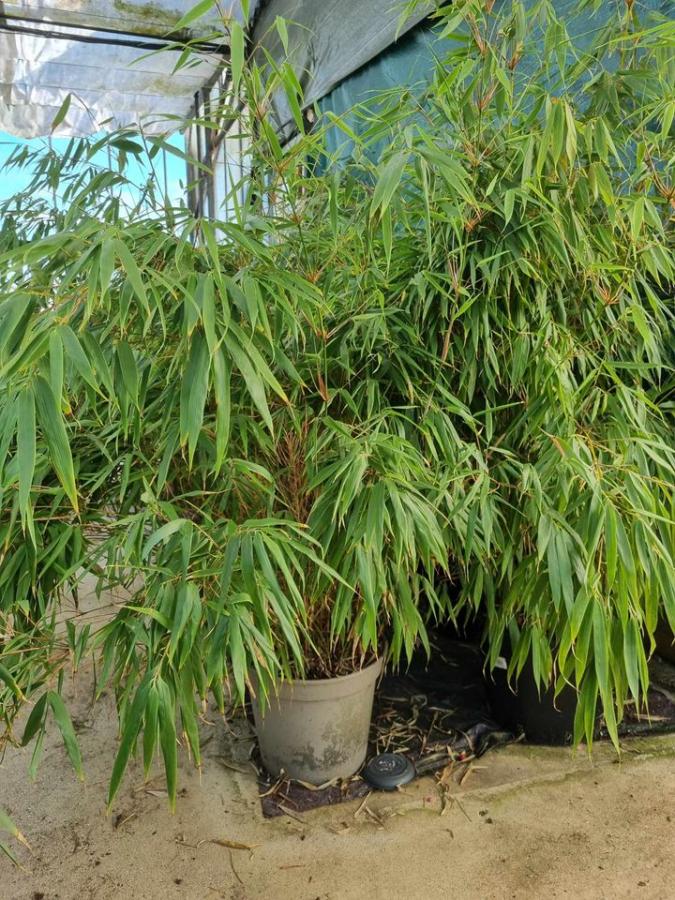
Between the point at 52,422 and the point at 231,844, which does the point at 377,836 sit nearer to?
the point at 231,844

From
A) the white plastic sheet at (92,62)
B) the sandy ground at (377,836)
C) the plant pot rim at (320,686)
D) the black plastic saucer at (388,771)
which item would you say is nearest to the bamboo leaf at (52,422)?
the plant pot rim at (320,686)

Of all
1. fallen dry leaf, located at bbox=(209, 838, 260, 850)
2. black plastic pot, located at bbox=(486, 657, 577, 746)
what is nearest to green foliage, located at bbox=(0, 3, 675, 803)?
black plastic pot, located at bbox=(486, 657, 577, 746)

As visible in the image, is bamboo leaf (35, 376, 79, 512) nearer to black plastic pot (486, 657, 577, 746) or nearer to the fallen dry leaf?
the fallen dry leaf

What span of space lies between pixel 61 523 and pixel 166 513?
21cm

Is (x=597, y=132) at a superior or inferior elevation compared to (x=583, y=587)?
superior

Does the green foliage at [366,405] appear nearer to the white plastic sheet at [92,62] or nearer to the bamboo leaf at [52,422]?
the bamboo leaf at [52,422]

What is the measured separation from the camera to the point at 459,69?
117 cm

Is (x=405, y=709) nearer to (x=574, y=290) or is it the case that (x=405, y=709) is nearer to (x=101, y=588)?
(x=101, y=588)

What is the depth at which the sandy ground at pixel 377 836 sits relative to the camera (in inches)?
48.9

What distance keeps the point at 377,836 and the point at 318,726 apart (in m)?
0.25

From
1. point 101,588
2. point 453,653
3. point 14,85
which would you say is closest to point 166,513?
point 101,588

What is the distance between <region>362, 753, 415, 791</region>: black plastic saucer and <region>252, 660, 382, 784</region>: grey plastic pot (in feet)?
0.13

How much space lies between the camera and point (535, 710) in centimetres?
160

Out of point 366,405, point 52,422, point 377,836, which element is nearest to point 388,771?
point 377,836
